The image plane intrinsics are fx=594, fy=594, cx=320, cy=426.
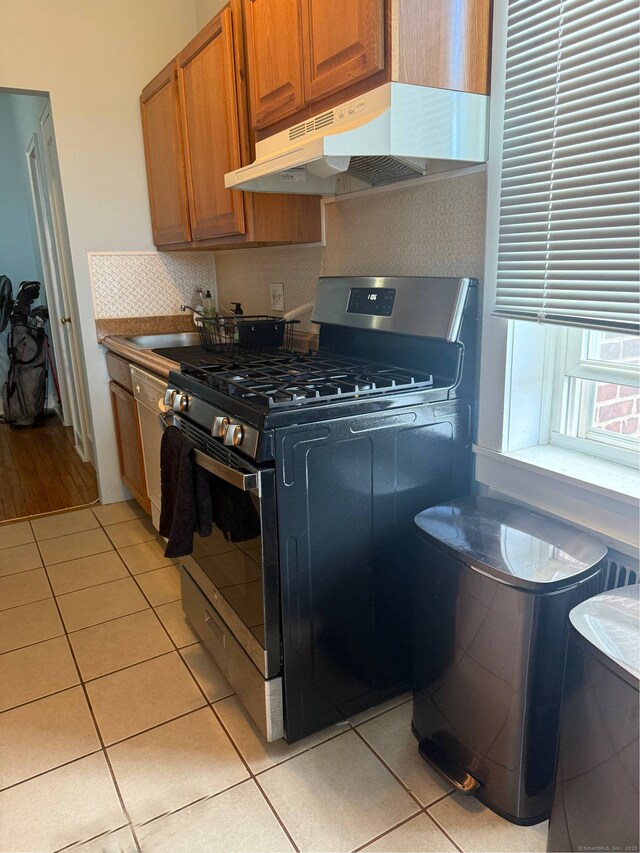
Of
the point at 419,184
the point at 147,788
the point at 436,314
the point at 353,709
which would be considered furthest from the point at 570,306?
the point at 147,788

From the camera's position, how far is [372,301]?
74.5 inches

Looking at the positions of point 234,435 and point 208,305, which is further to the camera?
point 208,305

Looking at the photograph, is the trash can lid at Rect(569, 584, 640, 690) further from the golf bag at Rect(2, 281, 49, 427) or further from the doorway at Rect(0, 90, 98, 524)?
the golf bag at Rect(2, 281, 49, 427)

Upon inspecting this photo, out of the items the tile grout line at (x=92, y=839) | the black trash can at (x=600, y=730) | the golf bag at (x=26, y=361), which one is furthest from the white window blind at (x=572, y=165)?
the golf bag at (x=26, y=361)

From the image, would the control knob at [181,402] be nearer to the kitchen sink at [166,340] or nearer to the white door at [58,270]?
the kitchen sink at [166,340]

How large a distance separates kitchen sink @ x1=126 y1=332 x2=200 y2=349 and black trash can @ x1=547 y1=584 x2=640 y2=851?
98.9 inches

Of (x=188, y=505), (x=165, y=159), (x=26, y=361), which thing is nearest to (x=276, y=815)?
(x=188, y=505)

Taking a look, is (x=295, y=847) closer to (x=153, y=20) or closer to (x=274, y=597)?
(x=274, y=597)

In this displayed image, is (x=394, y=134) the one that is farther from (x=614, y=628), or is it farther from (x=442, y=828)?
(x=442, y=828)

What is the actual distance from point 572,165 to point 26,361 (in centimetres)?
465

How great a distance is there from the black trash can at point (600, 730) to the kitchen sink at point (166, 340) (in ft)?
8.24

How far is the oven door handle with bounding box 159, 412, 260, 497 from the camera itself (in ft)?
4.52

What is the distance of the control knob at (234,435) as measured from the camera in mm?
1422

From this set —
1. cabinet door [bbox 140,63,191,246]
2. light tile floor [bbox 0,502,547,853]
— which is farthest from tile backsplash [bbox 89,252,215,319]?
light tile floor [bbox 0,502,547,853]
